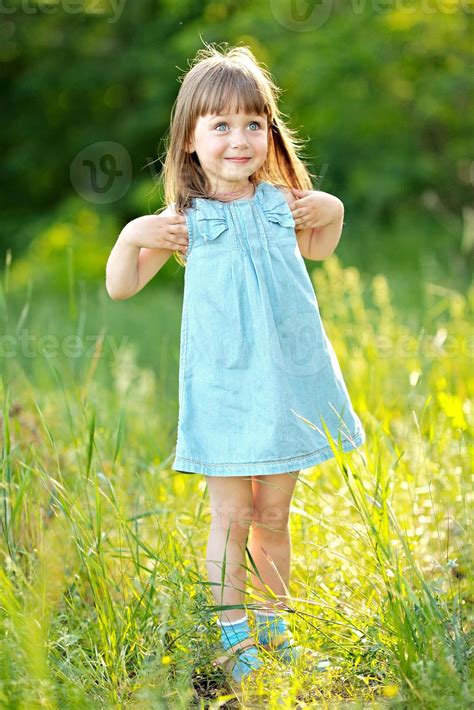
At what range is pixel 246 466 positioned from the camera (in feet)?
6.54

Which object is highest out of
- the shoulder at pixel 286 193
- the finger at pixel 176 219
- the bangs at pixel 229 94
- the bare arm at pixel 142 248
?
the bangs at pixel 229 94

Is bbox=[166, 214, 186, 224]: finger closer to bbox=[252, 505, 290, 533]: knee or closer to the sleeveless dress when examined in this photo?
the sleeveless dress

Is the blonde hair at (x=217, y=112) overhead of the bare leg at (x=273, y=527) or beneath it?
overhead

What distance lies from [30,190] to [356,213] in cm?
440

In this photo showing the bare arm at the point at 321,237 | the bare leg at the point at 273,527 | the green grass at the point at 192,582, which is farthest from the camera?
the bare arm at the point at 321,237

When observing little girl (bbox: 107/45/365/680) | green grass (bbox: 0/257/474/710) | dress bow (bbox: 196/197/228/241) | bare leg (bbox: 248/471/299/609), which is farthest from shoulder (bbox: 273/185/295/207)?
bare leg (bbox: 248/471/299/609)

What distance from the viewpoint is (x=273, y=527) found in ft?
7.00

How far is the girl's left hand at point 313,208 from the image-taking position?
2.13 meters

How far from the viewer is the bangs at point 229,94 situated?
2.02 m

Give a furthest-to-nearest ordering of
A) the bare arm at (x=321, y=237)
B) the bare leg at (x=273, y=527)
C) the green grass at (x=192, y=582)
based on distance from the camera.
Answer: the bare arm at (x=321, y=237) → the bare leg at (x=273, y=527) → the green grass at (x=192, y=582)

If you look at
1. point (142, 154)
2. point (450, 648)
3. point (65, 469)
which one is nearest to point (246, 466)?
point (450, 648)

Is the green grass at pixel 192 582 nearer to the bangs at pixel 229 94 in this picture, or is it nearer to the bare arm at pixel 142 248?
the bare arm at pixel 142 248

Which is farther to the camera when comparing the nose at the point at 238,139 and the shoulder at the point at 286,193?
the shoulder at the point at 286,193

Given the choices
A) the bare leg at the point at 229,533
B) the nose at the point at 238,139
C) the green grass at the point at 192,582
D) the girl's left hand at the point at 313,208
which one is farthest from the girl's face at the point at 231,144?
the bare leg at the point at 229,533
